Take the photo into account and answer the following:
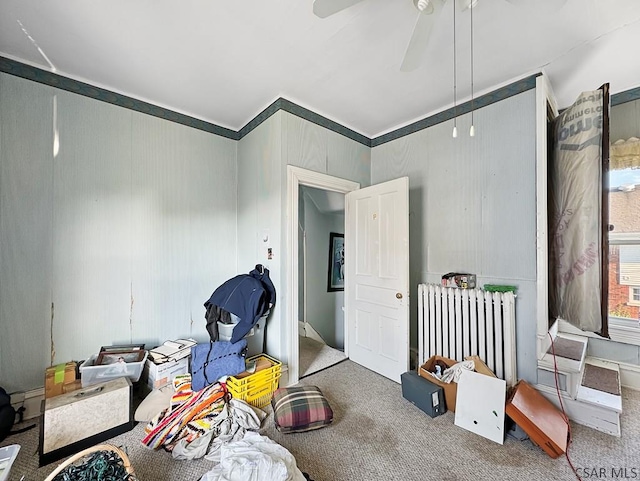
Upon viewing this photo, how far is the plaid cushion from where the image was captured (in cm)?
182

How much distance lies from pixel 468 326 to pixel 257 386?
6.13ft

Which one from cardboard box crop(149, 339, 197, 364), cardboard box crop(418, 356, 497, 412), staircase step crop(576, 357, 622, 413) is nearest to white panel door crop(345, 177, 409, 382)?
cardboard box crop(418, 356, 497, 412)

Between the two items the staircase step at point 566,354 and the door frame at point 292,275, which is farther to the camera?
the door frame at point 292,275

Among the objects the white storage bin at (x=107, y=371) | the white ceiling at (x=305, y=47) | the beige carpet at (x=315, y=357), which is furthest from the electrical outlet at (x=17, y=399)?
the white ceiling at (x=305, y=47)

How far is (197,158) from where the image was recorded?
113 inches

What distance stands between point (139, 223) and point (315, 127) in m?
2.01

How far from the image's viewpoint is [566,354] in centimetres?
209

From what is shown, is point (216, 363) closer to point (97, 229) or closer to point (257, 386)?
point (257, 386)

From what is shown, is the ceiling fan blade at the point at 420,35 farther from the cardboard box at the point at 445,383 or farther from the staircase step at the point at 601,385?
the staircase step at the point at 601,385

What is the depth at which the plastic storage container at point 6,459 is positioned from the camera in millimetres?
1140

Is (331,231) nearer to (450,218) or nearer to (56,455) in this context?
(450,218)

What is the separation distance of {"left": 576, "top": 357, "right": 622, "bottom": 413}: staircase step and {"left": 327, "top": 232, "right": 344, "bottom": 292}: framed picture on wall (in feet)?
9.73

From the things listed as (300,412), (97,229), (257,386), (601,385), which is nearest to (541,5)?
(601,385)

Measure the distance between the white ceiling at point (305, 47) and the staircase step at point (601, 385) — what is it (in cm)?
216
